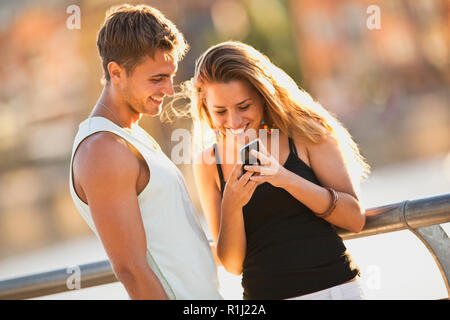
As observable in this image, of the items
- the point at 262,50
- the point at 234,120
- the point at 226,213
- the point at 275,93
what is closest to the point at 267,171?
the point at 226,213

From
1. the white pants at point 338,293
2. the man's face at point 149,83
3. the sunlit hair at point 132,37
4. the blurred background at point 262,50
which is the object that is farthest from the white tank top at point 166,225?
the blurred background at point 262,50

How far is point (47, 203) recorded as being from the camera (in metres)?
19.8

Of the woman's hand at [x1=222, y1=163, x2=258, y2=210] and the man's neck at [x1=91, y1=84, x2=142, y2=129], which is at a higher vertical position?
the man's neck at [x1=91, y1=84, x2=142, y2=129]

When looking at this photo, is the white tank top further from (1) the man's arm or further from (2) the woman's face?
(2) the woman's face

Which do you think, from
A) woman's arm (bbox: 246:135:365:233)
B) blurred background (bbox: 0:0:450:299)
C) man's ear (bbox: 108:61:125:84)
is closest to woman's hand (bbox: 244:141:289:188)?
woman's arm (bbox: 246:135:365:233)

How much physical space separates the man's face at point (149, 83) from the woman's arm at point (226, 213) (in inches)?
16.3

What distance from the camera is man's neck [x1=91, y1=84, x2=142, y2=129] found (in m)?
2.43

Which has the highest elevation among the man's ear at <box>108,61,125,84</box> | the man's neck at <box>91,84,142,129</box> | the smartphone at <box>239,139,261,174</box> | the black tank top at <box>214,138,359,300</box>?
the man's ear at <box>108,61,125,84</box>

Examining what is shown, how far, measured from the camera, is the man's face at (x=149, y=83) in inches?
Result: 96.0

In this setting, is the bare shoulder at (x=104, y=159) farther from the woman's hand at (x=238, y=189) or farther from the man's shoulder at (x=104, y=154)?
the woman's hand at (x=238, y=189)

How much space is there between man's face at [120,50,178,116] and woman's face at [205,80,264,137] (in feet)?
1.10

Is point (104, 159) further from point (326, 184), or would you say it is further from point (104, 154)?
point (326, 184)

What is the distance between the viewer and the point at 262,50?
1986 centimetres

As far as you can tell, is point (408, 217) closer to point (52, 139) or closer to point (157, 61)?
point (157, 61)
